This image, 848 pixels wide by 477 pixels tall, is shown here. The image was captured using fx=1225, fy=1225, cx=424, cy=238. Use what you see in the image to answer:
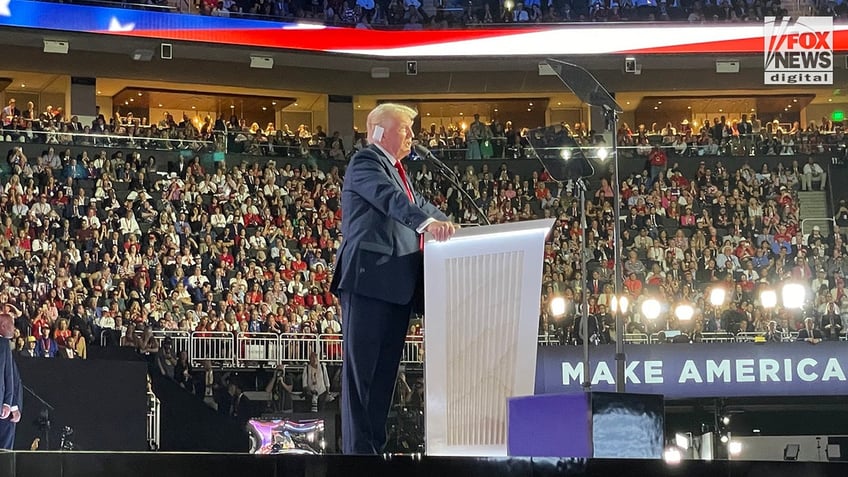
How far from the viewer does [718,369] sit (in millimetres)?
15719

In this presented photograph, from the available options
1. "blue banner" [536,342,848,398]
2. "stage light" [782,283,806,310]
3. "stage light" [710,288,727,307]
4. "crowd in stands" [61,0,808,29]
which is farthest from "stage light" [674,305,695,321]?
"crowd in stands" [61,0,808,29]

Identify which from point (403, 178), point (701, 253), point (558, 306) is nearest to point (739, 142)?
point (701, 253)

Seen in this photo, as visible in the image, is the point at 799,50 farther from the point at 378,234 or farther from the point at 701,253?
the point at 378,234

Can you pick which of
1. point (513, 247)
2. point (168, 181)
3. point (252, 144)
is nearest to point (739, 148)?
point (252, 144)

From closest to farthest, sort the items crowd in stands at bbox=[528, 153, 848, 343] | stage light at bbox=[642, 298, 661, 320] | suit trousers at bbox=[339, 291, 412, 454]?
suit trousers at bbox=[339, 291, 412, 454] < stage light at bbox=[642, 298, 661, 320] < crowd in stands at bbox=[528, 153, 848, 343]

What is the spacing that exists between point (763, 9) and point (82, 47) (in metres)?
13.4

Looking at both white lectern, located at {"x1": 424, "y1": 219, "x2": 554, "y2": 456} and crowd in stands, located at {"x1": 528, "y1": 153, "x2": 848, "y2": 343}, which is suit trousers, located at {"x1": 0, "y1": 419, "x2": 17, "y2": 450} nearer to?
white lectern, located at {"x1": 424, "y1": 219, "x2": 554, "y2": 456}

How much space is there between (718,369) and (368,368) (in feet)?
39.6

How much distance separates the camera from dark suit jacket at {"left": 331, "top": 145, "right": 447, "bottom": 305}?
4.45 meters

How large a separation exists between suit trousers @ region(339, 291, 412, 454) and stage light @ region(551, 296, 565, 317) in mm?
11577

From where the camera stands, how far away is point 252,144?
73.8 ft

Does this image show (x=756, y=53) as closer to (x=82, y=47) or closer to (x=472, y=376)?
(x=82, y=47)

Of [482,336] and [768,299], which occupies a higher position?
[768,299]

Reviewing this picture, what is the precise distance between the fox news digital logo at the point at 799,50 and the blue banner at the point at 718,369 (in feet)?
31.5
